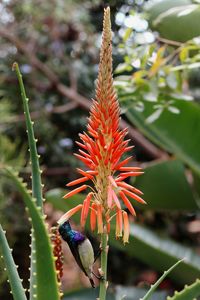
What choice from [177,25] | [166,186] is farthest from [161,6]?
[166,186]

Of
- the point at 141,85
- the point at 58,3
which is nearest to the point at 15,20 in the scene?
the point at 58,3

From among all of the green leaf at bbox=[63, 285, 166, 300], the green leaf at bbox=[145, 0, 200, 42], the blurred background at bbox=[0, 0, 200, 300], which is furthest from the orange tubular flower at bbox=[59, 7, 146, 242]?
the green leaf at bbox=[63, 285, 166, 300]

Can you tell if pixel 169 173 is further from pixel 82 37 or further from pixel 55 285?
pixel 55 285

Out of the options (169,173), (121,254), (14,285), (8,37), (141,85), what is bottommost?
(121,254)

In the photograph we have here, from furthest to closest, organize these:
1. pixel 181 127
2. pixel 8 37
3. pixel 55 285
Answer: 1. pixel 8 37
2. pixel 181 127
3. pixel 55 285

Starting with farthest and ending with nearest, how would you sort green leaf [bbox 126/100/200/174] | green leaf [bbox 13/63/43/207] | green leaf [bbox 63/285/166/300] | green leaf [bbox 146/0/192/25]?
green leaf [bbox 63/285/166/300], green leaf [bbox 126/100/200/174], green leaf [bbox 146/0/192/25], green leaf [bbox 13/63/43/207]

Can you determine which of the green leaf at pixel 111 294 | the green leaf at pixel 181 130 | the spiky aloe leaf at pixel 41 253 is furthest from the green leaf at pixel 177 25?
the spiky aloe leaf at pixel 41 253

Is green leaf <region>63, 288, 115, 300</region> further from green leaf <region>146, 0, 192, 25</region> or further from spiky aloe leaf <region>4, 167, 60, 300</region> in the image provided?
spiky aloe leaf <region>4, 167, 60, 300</region>
